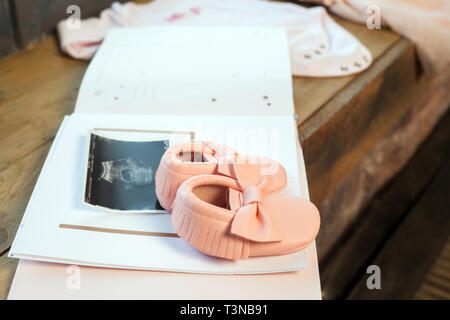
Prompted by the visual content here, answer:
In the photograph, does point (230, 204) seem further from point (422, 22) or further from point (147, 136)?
point (422, 22)

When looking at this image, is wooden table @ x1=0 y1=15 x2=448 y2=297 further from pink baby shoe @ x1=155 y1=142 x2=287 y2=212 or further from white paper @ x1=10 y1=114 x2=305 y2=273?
pink baby shoe @ x1=155 y1=142 x2=287 y2=212

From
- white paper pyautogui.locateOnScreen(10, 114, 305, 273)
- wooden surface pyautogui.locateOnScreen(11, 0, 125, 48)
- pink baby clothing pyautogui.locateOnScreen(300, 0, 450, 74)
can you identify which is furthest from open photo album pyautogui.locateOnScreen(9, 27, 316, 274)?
pink baby clothing pyautogui.locateOnScreen(300, 0, 450, 74)

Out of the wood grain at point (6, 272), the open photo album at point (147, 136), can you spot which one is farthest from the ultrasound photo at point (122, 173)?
the wood grain at point (6, 272)

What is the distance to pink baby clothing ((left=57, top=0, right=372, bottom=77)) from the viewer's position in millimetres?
898

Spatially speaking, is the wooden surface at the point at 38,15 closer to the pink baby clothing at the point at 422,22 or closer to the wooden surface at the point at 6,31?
the wooden surface at the point at 6,31

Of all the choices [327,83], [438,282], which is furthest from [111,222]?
[438,282]

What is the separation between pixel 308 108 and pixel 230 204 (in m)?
0.33

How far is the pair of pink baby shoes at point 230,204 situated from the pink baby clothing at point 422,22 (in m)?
0.60

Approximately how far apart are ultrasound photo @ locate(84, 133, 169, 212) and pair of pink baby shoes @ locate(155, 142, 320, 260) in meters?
0.04

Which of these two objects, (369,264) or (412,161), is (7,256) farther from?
(412,161)

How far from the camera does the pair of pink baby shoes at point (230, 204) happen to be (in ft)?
1.60

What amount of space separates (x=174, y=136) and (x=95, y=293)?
0.27 metres

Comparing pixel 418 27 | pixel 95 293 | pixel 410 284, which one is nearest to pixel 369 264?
pixel 410 284

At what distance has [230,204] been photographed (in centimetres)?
51
